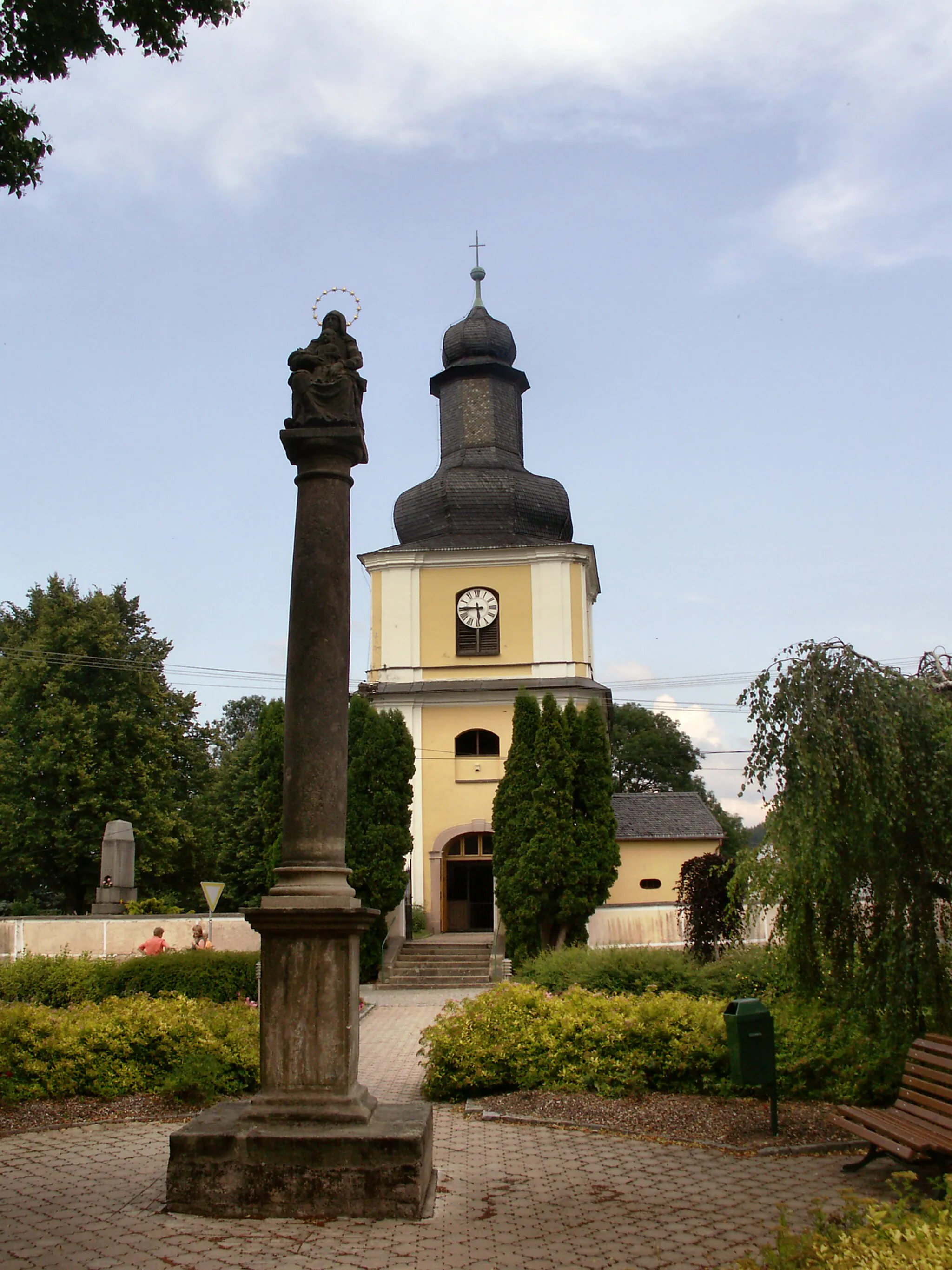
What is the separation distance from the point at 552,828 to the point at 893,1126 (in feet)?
55.7

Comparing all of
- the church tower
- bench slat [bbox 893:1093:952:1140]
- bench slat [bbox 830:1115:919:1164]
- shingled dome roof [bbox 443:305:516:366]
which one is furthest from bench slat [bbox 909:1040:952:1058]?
shingled dome roof [bbox 443:305:516:366]

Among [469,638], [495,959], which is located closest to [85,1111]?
[495,959]

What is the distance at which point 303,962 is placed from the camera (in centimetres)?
657

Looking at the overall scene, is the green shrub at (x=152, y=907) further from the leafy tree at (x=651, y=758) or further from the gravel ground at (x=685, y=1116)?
the leafy tree at (x=651, y=758)

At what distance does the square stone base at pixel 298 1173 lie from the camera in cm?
612

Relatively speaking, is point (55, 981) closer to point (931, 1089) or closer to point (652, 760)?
point (931, 1089)

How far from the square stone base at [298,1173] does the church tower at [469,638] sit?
22.2m

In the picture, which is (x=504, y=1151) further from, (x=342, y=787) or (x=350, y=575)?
(x=350, y=575)

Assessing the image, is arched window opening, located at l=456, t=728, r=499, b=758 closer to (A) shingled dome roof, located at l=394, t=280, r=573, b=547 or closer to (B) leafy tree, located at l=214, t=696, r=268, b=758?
(A) shingled dome roof, located at l=394, t=280, r=573, b=547

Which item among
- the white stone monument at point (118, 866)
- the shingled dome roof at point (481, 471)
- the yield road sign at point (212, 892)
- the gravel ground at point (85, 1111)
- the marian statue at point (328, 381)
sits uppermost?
the shingled dome roof at point (481, 471)

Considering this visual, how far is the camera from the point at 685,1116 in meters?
8.93

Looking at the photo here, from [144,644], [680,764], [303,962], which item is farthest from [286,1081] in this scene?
[680,764]

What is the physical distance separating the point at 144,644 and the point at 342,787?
3152 cm

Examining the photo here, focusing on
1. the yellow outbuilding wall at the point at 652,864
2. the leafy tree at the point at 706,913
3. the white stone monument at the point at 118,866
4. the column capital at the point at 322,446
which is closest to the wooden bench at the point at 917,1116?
the column capital at the point at 322,446
